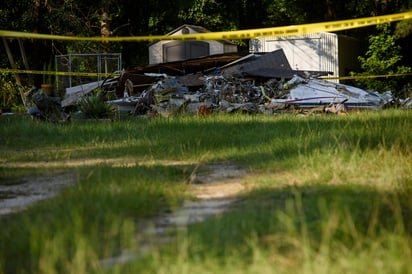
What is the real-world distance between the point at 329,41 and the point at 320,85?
509 inches

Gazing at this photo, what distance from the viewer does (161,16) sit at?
1742 inches

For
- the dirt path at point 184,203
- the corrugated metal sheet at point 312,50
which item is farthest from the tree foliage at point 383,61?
the dirt path at point 184,203

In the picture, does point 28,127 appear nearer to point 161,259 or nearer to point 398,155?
point 398,155

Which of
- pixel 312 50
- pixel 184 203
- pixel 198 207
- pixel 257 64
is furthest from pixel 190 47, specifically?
pixel 198 207

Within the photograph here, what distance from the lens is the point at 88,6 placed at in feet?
123

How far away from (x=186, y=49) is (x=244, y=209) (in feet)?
97.9

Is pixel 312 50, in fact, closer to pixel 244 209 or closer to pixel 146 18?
pixel 146 18

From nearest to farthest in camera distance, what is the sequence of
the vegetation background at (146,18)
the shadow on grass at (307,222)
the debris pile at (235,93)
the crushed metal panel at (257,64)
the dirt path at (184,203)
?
the shadow on grass at (307,222) → the dirt path at (184,203) → the debris pile at (235,93) → the crushed metal panel at (257,64) → the vegetation background at (146,18)

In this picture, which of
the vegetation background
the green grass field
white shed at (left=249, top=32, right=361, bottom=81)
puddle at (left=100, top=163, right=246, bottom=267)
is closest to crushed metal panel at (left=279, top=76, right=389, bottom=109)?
the green grass field

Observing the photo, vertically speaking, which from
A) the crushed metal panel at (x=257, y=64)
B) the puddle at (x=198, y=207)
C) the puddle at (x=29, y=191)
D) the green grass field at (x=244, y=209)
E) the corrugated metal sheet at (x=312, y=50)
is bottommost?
the puddle at (x=29, y=191)

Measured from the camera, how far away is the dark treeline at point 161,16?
109ft

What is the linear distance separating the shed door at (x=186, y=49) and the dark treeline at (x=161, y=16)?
3.90 m

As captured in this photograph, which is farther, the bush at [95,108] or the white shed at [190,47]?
the white shed at [190,47]

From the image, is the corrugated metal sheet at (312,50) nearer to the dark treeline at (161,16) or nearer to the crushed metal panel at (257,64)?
the dark treeline at (161,16)
